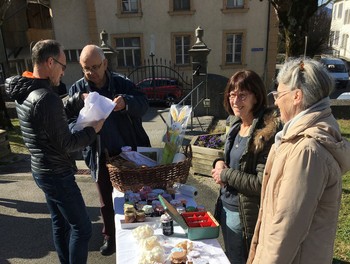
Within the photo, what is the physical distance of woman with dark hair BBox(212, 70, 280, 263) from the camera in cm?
199

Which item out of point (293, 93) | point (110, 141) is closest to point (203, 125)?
point (110, 141)

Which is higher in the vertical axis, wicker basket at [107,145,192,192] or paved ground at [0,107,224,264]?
wicker basket at [107,145,192,192]

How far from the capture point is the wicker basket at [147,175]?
88.7 inches

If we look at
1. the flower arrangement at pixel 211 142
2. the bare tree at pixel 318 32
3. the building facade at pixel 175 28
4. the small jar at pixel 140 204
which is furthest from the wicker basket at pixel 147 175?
the bare tree at pixel 318 32

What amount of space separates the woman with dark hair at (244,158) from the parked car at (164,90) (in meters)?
11.8

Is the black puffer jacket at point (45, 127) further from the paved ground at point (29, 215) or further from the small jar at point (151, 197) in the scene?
the paved ground at point (29, 215)

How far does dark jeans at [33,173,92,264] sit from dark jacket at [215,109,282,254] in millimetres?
1160

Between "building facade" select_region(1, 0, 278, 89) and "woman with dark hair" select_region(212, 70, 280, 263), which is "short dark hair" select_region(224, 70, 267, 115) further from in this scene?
"building facade" select_region(1, 0, 278, 89)

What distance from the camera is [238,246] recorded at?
2.26 metres

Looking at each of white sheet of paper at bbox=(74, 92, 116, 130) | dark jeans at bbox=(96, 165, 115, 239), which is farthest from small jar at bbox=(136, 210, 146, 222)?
dark jeans at bbox=(96, 165, 115, 239)

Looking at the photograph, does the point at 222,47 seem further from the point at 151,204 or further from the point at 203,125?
the point at 151,204

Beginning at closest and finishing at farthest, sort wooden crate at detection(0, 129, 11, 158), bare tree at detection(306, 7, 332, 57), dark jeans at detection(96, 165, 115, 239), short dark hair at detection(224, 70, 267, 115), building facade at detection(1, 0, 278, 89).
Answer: short dark hair at detection(224, 70, 267, 115)
dark jeans at detection(96, 165, 115, 239)
wooden crate at detection(0, 129, 11, 158)
building facade at detection(1, 0, 278, 89)
bare tree at detection(306, 7, 332, 57)

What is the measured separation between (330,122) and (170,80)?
43.9ft

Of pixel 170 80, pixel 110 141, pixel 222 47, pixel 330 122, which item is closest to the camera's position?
pixel 330 122
